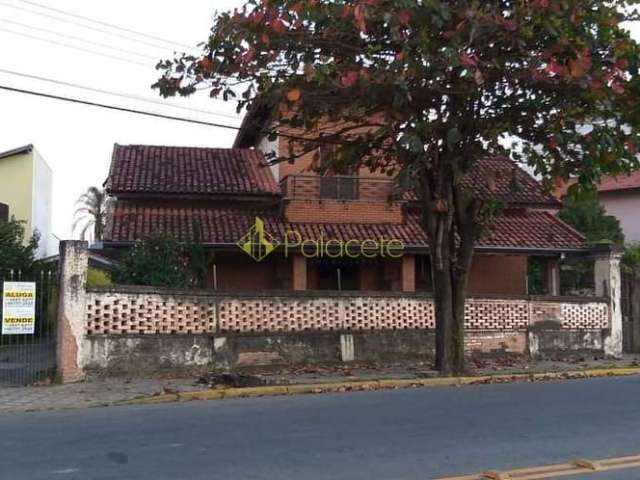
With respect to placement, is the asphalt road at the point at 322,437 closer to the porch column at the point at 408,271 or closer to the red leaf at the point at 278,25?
the red leaf at the point at 278,25

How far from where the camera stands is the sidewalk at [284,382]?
11.7 metres

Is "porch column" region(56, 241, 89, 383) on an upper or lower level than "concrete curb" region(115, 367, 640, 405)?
upper

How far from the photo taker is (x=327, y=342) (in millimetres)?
15586

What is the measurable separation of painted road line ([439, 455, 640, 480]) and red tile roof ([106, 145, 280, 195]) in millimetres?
14372

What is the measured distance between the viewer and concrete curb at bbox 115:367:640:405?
1197 cm

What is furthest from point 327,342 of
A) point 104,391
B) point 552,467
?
point 552,467

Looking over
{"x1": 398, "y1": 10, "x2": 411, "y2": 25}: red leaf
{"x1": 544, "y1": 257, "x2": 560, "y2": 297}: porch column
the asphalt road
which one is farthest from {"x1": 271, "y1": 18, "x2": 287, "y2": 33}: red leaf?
{"x1": 544, "y1": 257, "x2": 560, "y2": 297}: porch column

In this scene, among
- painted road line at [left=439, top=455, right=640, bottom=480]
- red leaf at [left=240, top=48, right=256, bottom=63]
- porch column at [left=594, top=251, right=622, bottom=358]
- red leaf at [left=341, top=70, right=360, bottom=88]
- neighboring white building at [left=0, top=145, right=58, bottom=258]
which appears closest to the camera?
painted road line at [left=439, top=455, right=640, bottom=480]

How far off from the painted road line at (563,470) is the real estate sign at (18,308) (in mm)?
8716

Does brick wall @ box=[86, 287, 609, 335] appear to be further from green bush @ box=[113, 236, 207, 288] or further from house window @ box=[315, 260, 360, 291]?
house window @ box=[315, 260, 360, 291]

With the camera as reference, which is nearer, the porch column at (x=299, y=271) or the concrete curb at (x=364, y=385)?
the concrete curb at (x=364, y=385)

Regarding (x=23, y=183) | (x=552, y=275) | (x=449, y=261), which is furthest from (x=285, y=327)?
(x=23, y=183)

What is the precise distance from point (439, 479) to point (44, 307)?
9.19 meters

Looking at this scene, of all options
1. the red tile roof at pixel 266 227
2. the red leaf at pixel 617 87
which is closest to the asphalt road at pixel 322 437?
the red leaf at pixel 617 87
